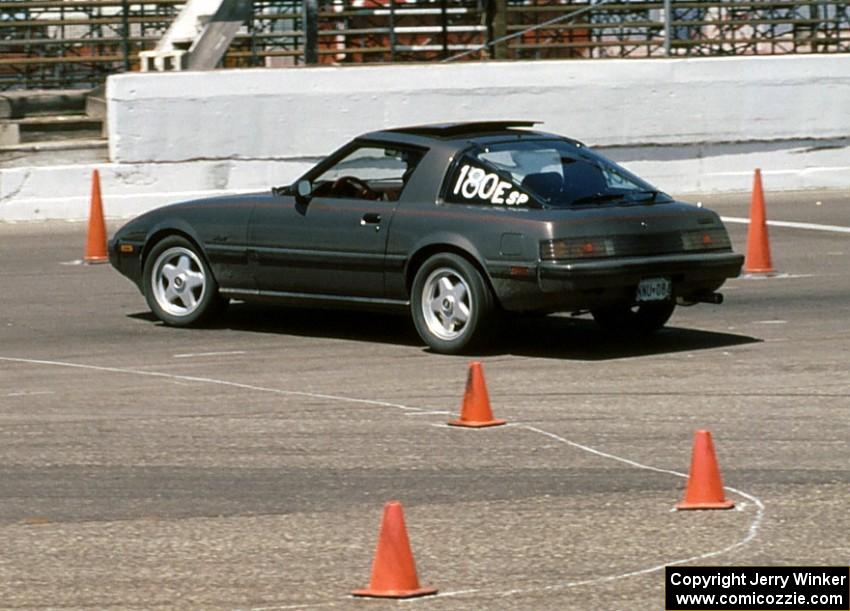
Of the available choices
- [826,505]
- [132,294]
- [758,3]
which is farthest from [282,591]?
[758,3]

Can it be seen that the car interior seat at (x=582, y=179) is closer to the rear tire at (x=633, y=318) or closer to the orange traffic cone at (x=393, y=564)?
the rear tire at (x=633, y=318)

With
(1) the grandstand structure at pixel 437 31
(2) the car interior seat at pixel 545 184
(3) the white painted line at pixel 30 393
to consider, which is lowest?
(3) the white painted line at pixel 30 393

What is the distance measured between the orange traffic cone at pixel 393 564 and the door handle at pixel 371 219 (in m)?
5.86

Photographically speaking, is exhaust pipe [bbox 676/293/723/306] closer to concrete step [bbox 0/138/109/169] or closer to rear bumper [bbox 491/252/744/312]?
rear bumper [bbox 491/252/744/312]

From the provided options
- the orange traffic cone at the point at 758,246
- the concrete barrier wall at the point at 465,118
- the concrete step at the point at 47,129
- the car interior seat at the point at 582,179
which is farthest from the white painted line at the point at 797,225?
the concrete step at the point at 47,129

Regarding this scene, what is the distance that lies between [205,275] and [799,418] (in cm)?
484

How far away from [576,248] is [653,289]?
1.93 feet

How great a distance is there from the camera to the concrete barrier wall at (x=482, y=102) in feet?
66.9

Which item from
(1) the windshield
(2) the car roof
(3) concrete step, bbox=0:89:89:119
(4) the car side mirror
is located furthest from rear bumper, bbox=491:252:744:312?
(3) concrete step, bbox=0:89:89:119

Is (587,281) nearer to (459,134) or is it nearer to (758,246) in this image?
(459,134)

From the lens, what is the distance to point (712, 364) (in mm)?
11000

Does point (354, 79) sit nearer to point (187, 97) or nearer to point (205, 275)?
point (187, 97)

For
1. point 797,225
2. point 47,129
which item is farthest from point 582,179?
point 47,129

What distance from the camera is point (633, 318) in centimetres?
1229
